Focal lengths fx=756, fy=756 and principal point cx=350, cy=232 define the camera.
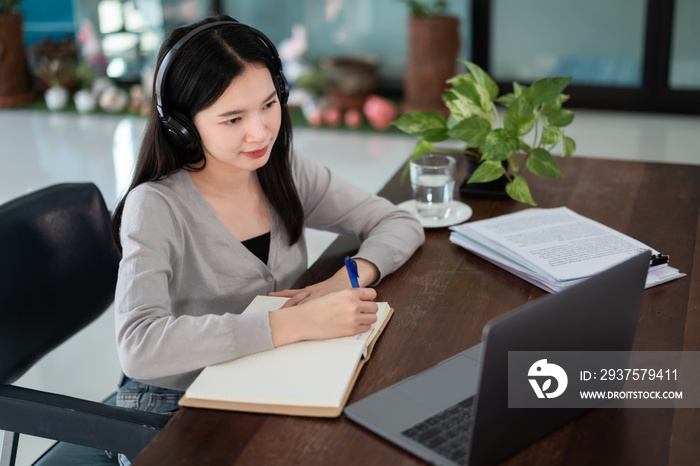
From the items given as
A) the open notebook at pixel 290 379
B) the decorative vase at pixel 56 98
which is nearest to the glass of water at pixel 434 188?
the open notebook at pixel 290 379

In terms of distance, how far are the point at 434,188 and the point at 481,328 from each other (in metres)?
0.48

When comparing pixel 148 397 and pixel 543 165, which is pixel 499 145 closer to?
pixel 543 165

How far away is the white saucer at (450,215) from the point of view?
154 cm

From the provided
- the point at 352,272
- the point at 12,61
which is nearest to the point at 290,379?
the point at 352,272

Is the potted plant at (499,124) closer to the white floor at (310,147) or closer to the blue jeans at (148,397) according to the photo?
the blue jeans at (148,397)

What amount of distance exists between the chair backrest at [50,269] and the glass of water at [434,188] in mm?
629

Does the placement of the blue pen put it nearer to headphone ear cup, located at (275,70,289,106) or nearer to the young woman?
the young woman

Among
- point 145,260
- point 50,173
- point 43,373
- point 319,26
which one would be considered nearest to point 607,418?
point 145,260

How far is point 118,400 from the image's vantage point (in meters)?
1.32

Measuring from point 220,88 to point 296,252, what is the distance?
15.1 inches

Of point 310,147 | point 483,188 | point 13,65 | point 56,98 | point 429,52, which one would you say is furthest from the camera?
point 13,65

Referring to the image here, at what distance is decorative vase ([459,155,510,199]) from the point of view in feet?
5.48

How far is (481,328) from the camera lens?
44.9 inches

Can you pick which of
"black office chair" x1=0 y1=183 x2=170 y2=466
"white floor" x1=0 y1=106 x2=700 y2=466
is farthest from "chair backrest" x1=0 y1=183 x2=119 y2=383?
"white floor" x1=0 y1=106 x2=700 y2=466
